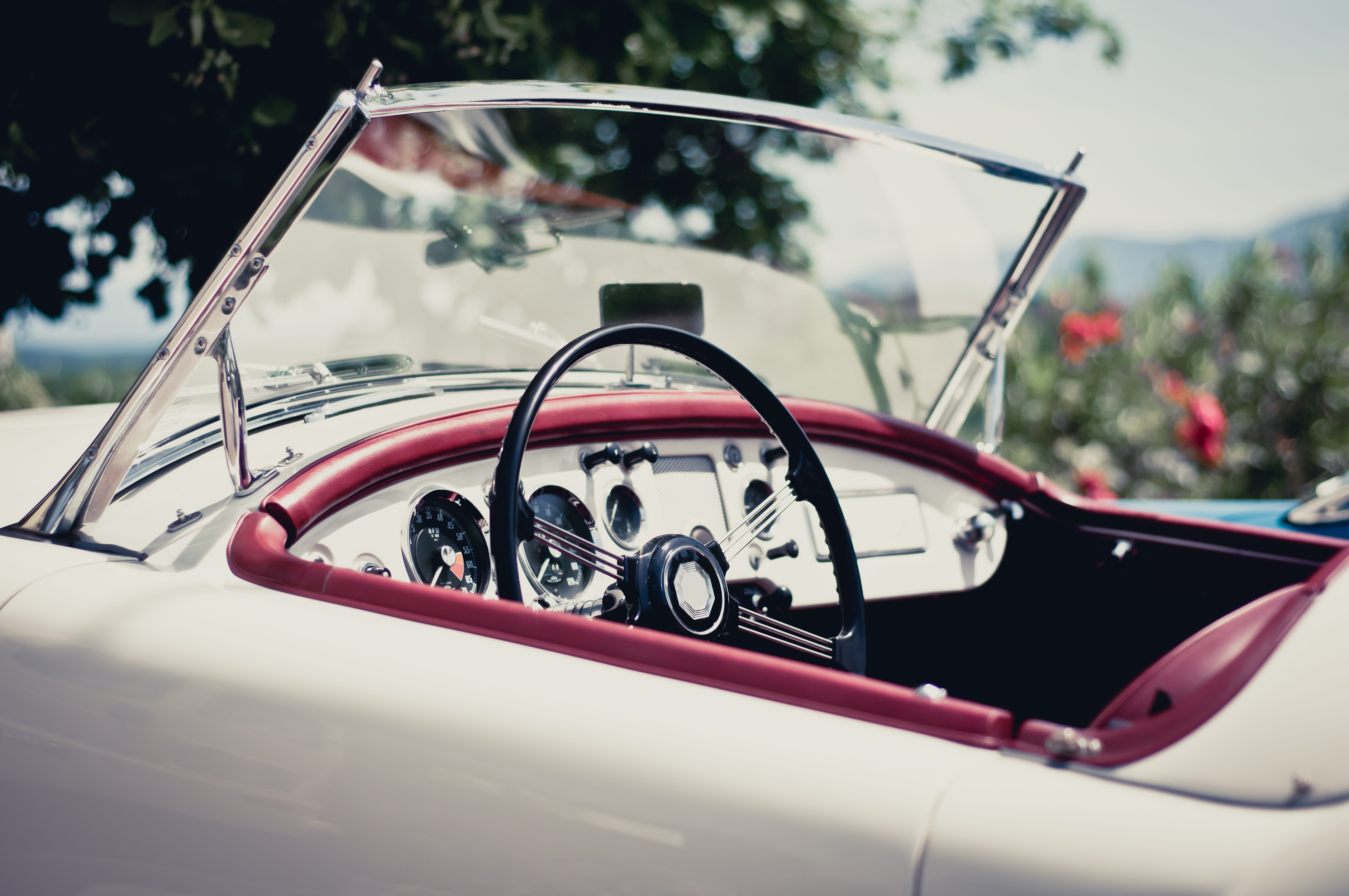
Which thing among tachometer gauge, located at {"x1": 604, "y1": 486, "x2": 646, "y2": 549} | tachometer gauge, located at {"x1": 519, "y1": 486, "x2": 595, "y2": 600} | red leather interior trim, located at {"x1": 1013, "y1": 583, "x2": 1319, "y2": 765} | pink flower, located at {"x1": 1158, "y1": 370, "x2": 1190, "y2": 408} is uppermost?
pink flower, located at {"x1": 1158, "y1": 370, "x2": 1190, "y2": 408}

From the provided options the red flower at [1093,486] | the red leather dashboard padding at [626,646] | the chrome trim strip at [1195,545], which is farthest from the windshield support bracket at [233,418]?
the red flower at [1093,486]

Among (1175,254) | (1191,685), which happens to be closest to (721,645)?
(1191,685)

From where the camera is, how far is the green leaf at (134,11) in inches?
117

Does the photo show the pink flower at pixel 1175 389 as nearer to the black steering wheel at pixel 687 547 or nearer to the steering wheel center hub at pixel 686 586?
the black steering wheel at pixel 687 547

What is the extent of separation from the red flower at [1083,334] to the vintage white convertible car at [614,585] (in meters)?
3.74

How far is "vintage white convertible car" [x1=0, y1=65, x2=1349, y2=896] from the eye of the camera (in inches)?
38.2

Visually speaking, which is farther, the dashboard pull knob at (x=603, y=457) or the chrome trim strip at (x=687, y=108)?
the dashboard pull knob at (x=603, y=457)

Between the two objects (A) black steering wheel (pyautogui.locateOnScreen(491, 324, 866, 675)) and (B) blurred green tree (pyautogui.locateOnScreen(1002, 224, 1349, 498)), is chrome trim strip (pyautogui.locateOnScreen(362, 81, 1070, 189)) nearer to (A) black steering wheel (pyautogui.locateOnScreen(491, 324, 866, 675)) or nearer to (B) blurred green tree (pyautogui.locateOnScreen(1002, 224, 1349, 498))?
(A) black steering wheel (pyautogui.locateOnScreen(491, 324, 866, 675))

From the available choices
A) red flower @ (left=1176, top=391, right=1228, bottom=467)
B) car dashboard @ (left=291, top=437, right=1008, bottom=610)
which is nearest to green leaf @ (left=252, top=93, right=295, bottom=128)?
car dashboard @ (left=291, top=437, right=1008, bottom=610)

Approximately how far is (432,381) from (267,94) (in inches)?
71.8

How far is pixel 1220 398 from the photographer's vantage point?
7281 millimetres

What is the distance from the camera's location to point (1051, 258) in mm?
2705

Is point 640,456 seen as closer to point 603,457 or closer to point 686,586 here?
point 603,457

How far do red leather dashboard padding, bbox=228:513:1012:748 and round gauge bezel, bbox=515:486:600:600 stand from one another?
1.33 ft
